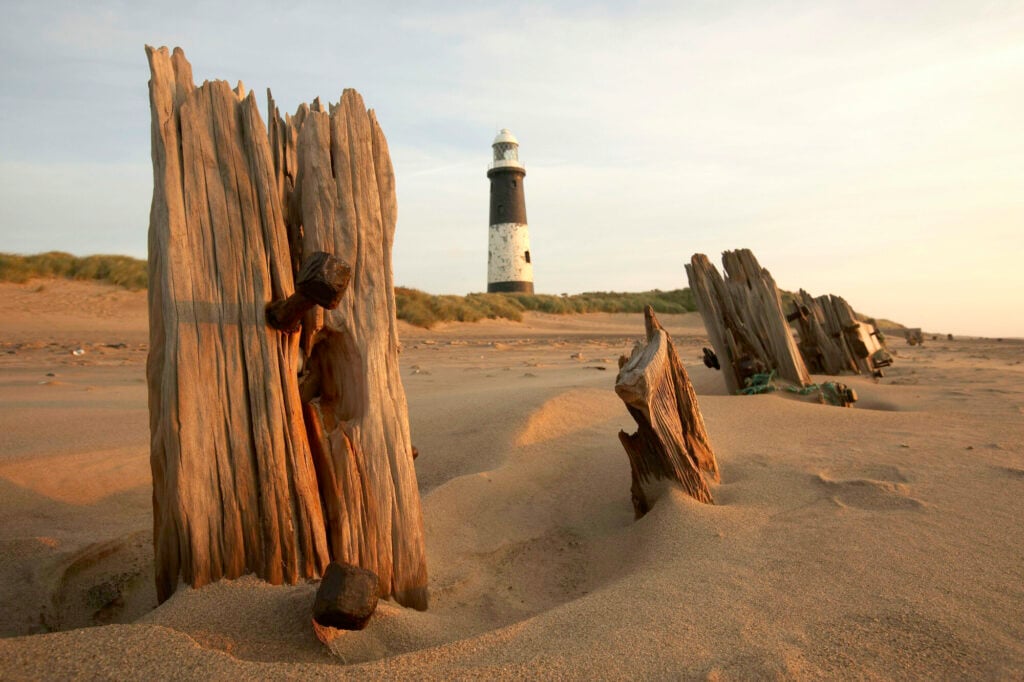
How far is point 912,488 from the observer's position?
3.30 metres

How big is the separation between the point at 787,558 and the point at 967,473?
167cm

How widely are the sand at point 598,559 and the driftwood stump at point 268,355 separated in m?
0.21

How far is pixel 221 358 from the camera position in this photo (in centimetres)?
232

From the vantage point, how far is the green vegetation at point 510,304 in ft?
66.3

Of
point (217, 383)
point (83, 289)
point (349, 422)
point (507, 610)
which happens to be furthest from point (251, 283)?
point (83, 289)

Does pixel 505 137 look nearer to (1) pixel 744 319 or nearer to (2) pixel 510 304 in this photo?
(2) pixel 510 304

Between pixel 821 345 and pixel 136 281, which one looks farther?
pixel 136 281

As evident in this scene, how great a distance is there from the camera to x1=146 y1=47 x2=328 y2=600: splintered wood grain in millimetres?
2275

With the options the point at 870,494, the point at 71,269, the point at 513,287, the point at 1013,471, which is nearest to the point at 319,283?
the point at 870,494

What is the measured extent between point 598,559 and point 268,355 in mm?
1607

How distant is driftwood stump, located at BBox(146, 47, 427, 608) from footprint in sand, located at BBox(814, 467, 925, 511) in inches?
76.3

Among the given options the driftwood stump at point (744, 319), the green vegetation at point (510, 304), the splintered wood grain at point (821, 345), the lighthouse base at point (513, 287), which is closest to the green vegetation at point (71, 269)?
Answer: the green vegetation at point (510, 304)

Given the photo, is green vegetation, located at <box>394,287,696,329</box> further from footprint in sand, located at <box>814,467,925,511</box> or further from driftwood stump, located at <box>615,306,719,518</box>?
footprint in sand, located at <box>814,467,925,511</box>

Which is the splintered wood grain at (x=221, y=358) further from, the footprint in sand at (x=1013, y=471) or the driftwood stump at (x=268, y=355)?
the footprint in sand at (x=1013, y=471)
